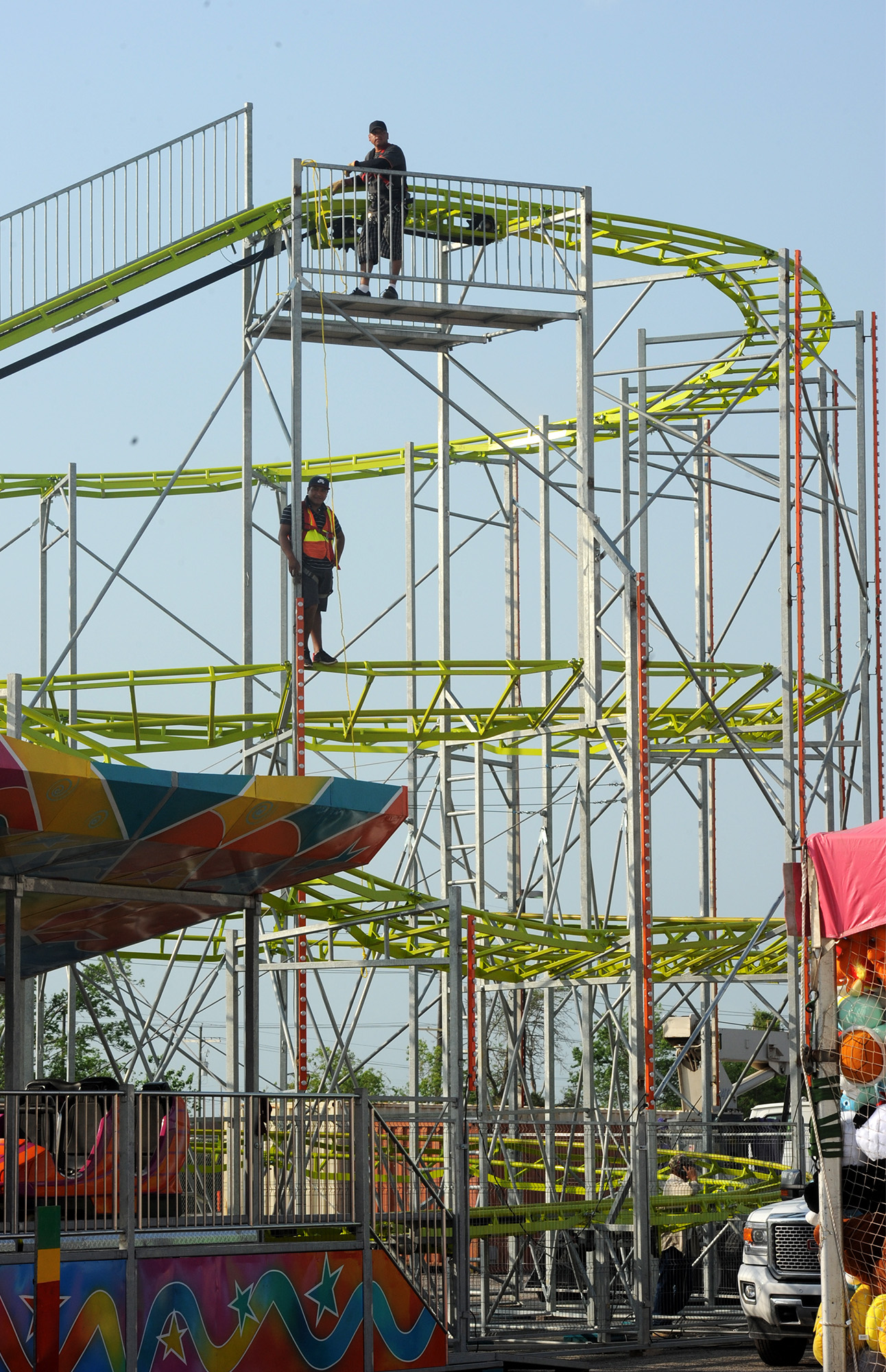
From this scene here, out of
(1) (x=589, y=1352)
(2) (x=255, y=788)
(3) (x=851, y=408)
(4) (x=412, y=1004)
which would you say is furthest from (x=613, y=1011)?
(2) (x=255, y=788)

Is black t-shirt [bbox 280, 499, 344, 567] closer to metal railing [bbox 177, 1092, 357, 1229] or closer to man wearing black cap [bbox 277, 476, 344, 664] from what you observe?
man wearing black cap [bbox 277, 476, 344, 664]

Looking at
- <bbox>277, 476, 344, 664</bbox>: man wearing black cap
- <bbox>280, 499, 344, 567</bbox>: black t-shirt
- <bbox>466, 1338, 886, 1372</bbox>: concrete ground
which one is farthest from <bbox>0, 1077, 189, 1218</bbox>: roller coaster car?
<bbox>280, 499, 344, 567</bbox>: black t-shirt

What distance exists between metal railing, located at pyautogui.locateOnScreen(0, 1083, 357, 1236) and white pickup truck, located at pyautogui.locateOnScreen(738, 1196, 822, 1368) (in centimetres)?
342

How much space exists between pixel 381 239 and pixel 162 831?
8.63 meters

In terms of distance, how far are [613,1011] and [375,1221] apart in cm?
846

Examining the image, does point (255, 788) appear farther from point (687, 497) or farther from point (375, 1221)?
point (687, 497)

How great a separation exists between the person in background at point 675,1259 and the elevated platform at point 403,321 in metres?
8.29

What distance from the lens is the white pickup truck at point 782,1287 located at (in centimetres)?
1553

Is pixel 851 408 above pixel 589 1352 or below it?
above

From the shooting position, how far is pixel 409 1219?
14844 mm

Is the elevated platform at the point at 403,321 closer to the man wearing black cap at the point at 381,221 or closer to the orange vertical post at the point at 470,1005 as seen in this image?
the man wearing black cap at the point at 381,221

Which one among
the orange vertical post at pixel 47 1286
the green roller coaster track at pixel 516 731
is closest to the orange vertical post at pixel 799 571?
the green roller coaster track at pixel 516 731

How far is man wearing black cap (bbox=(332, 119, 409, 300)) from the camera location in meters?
20.3

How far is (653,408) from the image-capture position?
2781cm
